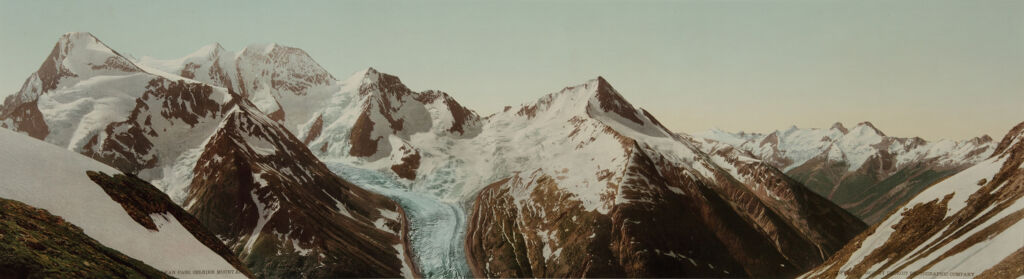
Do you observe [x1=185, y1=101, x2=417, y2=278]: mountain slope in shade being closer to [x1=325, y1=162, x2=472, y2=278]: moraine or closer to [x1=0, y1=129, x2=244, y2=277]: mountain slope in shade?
[x1=325, y1=162, x2=472, y2=278]: moraine

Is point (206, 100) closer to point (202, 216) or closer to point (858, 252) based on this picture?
point (202, 216)

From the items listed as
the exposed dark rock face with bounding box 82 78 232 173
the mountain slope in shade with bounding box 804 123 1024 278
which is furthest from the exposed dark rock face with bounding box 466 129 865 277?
the exposed dark rock face with bounding box 82 78 232 173

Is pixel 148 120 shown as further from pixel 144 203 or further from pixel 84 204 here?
pixel 84 204

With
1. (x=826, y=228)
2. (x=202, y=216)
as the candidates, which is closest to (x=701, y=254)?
(x=826, y=228)

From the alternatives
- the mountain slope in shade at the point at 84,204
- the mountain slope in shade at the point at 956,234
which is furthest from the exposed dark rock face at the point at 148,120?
the mountain slope in shade at the point at 956,234

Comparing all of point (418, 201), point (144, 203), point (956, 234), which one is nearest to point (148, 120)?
point (418, 201)
